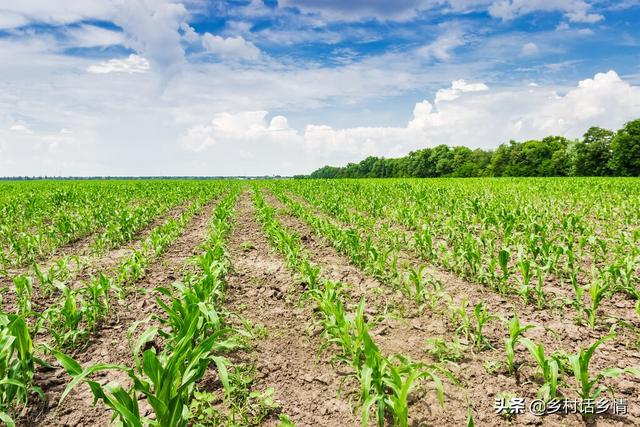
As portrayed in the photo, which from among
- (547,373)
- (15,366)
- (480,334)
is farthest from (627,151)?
(15,366)

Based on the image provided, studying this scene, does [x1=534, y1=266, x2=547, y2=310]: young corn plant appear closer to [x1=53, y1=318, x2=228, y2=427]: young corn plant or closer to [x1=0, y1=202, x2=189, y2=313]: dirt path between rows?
[x1=53, y1=318, x2=228, y2=427]: young corn plant

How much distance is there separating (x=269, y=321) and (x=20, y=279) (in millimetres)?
2813

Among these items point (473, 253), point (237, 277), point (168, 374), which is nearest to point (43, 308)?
point (237, 277)

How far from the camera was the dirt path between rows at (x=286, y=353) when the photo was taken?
2.82 m

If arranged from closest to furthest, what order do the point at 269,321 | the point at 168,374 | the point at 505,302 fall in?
the point at 168,374
the point at 269,321
the point at 505,302

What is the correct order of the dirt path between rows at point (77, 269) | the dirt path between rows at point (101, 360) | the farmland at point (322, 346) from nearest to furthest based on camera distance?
the farmland at point (322, 346) → the dirt path between rows at point (101, 360) → the dirt path between rows at point (77, 269)

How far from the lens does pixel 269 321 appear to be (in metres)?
4.45

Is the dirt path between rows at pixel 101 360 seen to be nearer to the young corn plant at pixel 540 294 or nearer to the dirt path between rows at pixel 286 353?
the dirt path between rows at pixel 286 353

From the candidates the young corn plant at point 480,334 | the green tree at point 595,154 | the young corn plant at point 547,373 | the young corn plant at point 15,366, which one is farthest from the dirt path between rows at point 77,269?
the green tree at point 595,154

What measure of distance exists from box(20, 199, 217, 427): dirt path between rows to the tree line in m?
57.3

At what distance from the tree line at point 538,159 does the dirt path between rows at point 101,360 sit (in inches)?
2256

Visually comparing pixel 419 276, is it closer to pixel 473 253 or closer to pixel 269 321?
pixel 473 253

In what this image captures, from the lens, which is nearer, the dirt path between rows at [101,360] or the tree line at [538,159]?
the dirt path between rows at [101,360]

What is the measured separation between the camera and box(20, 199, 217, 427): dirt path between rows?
2.76 meters
